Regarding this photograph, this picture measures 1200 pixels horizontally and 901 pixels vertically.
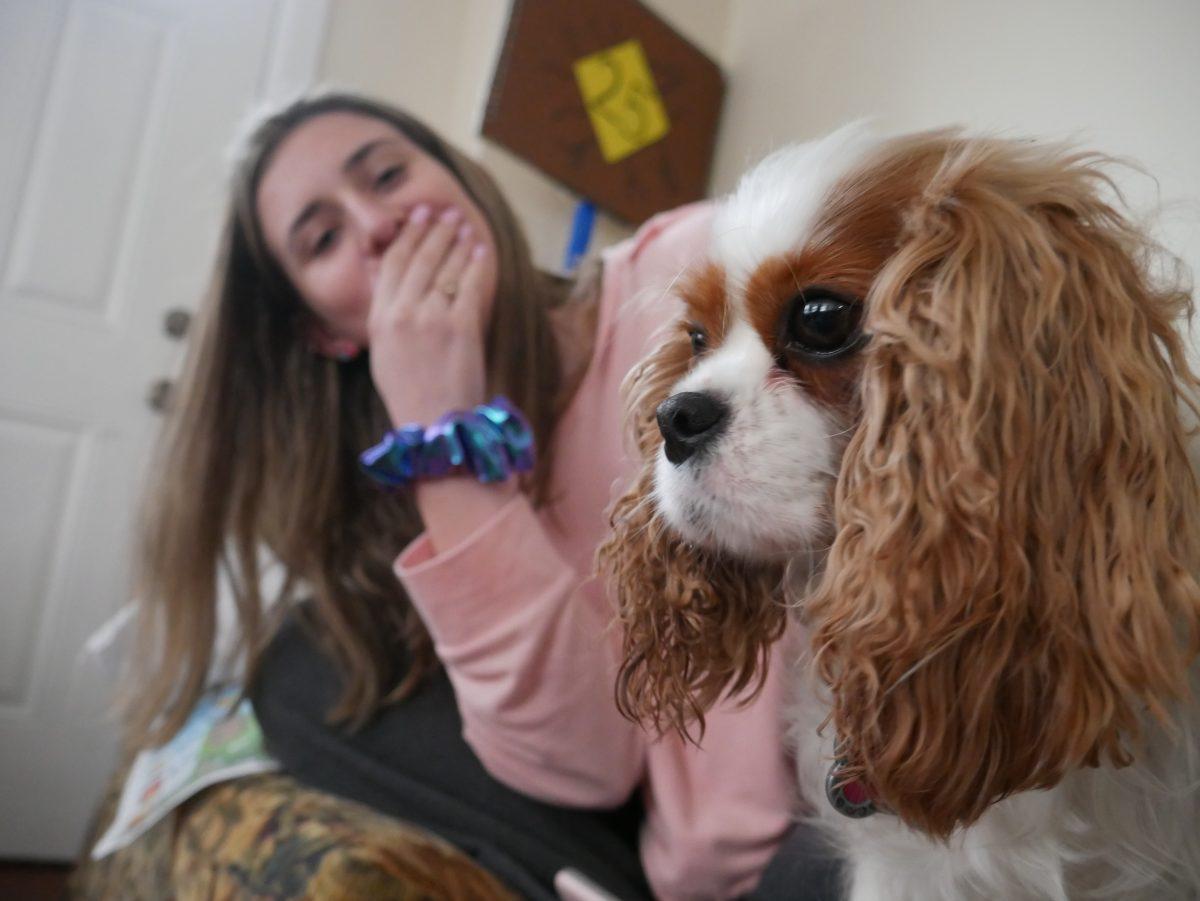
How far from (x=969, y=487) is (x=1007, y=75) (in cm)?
72

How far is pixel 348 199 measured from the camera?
1.10 meters

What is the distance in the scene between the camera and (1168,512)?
424mm

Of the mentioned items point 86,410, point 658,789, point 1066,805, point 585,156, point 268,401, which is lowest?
point 86,410

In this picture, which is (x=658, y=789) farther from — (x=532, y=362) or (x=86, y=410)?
(x=86, y=410)

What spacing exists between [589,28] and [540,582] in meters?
1.18

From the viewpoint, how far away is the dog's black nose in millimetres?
510

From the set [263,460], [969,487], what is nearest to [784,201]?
[969,487]

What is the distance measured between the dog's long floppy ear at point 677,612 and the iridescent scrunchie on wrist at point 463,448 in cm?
26

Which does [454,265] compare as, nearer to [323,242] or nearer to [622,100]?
[323,242]

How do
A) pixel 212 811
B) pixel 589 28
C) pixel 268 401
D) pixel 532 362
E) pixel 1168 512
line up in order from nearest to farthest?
pixel 1168 512
pixel 212 811
pixel 532 362
pixel 268 401
pixel 589 28

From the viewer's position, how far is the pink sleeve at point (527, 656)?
2.66 ft

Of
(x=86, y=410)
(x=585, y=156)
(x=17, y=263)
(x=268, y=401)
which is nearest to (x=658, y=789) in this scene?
(x=268, y=401)

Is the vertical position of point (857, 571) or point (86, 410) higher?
point (857, 571)

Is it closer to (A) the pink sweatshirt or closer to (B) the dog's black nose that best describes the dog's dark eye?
(B) the dog's black nose
